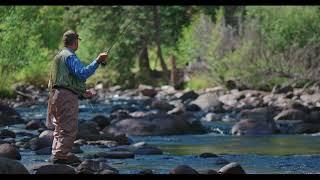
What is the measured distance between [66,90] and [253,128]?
1180 cm

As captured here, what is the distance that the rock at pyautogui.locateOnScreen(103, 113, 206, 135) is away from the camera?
71.4ft

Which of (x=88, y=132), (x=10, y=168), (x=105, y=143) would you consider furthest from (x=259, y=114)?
(x=10, y=168)

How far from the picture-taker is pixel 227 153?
55.1 ft

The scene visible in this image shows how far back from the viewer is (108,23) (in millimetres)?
55000

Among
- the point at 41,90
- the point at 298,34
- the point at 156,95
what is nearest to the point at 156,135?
the point at 298,34

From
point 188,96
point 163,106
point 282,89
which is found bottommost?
point 163,106

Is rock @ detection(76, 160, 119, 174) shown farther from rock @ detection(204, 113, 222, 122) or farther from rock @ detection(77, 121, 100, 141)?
rock @ detection(204, 113, 222, 122)

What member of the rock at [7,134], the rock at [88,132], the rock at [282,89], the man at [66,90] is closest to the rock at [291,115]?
the rock at [88,132]

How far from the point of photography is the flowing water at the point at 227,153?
13.5 meters

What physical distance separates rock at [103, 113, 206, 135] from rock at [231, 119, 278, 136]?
975mm

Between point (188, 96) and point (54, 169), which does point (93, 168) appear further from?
point (188, 96)

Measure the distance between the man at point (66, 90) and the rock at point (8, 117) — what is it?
41.3 feet

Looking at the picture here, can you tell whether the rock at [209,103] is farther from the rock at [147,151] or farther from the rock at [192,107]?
the rock at [147,151]

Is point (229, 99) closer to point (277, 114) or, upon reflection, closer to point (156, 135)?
point (277, 114)
